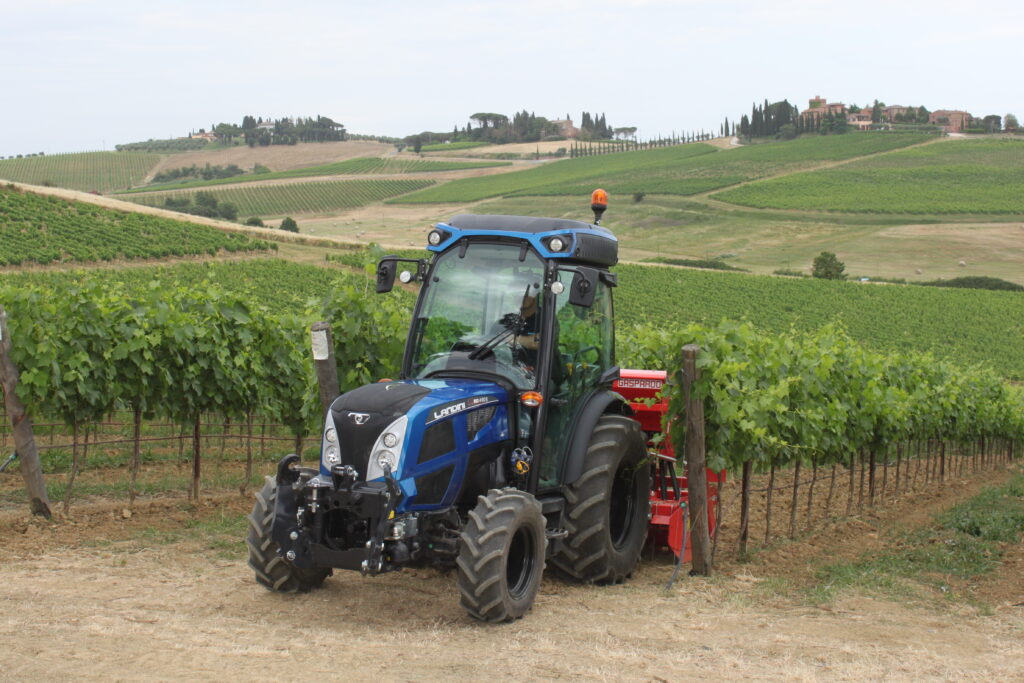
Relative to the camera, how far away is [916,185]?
102812mm

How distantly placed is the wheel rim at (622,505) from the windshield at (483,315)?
156 cm

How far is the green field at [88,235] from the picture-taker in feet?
158

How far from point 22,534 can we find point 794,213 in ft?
306

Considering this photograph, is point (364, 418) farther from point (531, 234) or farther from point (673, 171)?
point (673, 171)

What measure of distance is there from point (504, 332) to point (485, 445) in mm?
838

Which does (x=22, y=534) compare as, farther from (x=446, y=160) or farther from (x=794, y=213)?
(x=446, y=160)

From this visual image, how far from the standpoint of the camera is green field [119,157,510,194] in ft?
438

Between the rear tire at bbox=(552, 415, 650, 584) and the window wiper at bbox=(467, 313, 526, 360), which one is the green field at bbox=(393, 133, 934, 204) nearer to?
the rear tire at bbox=(552, 415, 650, 584)

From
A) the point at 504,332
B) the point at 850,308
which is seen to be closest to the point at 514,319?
the point at 504,332

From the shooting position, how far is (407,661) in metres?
5.48

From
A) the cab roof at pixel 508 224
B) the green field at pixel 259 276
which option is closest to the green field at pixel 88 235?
the green field at pixel 259 276

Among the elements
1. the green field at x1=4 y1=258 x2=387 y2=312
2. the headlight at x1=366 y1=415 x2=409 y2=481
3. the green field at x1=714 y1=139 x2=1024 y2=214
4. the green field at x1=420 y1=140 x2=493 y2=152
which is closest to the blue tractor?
the headlight at x1=366 y1=415 x2=409 y2=481

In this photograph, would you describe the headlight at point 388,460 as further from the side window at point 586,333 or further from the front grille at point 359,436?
the side window at point 586,333

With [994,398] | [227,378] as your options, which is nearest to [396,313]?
[227,378]
